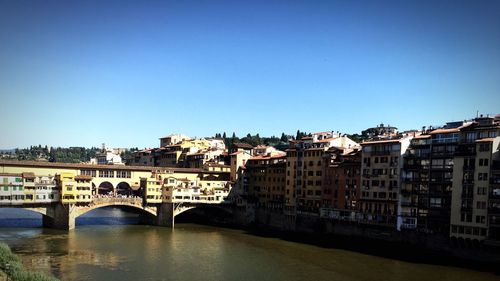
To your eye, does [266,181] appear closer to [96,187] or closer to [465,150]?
[96,187]

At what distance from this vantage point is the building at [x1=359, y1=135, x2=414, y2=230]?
61188mm

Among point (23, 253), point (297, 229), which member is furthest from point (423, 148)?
point (23, 253)

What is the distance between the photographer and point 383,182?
6341cm

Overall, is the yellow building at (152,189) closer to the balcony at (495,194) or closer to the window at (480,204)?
the window at (480,204)

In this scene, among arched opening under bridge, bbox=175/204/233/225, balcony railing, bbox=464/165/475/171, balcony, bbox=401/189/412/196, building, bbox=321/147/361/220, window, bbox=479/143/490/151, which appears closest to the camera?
window, bbox=479/143/490/151

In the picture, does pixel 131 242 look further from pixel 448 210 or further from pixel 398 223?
pixel 448 210

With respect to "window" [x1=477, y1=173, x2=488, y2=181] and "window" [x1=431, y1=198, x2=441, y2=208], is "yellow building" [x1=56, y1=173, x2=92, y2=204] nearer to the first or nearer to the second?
"window" [x1=431, y1=198, x2=441, y2=208]

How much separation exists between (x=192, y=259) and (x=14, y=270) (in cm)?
1893

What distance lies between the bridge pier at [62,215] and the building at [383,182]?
4162 centimetres

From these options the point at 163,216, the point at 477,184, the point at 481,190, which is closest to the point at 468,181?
the point at 477,184

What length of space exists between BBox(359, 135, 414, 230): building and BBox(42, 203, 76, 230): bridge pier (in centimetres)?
4162

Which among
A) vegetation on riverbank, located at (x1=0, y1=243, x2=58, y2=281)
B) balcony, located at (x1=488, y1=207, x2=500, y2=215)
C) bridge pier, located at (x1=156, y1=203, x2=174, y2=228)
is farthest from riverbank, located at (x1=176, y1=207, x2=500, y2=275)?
vegetation on riverbank, located at (x1=0, y1=243, x2=58, y2=281)

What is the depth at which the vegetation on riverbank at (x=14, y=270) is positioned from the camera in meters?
32.5

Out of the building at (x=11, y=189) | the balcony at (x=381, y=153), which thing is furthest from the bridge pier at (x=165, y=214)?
the balcony at (x=381, y=153)
